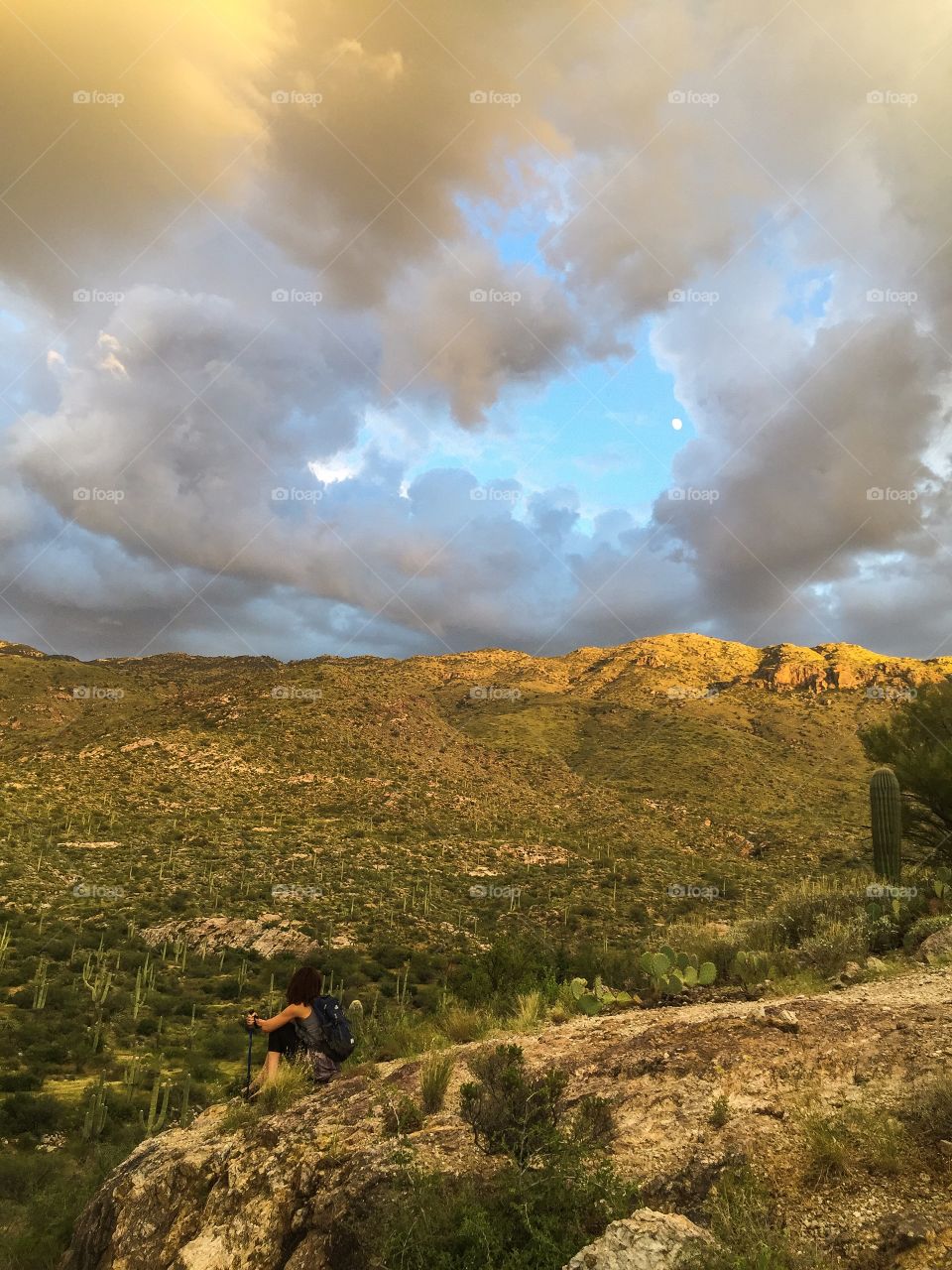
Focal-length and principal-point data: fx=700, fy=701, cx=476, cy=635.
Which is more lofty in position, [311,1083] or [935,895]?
[935,895]

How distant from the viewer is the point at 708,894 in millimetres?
33844

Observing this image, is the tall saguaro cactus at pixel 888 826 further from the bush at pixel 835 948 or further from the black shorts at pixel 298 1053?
the black shorts at pixel 298 1053

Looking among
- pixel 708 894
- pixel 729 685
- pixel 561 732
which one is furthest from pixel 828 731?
pixel 708 894

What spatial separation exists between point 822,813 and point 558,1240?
6045 centimetres

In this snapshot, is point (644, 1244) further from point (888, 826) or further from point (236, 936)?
point (236, 936)

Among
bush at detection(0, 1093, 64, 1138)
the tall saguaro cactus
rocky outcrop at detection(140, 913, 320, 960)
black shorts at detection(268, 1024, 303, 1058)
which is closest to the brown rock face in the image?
rocky outcrop at detection(140, 913, 320, 960)

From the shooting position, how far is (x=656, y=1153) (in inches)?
209

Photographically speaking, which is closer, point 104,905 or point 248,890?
point 104,905

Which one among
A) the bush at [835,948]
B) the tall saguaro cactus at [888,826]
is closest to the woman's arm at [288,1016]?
the bush at [835,948]

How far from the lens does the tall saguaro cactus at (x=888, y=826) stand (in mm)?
18594

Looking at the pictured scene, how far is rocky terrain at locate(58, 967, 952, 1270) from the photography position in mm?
4328

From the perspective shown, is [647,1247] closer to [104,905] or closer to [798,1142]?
[798,1142]

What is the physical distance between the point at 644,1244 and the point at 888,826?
17.8 m

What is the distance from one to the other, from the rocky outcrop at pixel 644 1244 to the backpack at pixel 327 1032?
15.4 feet
